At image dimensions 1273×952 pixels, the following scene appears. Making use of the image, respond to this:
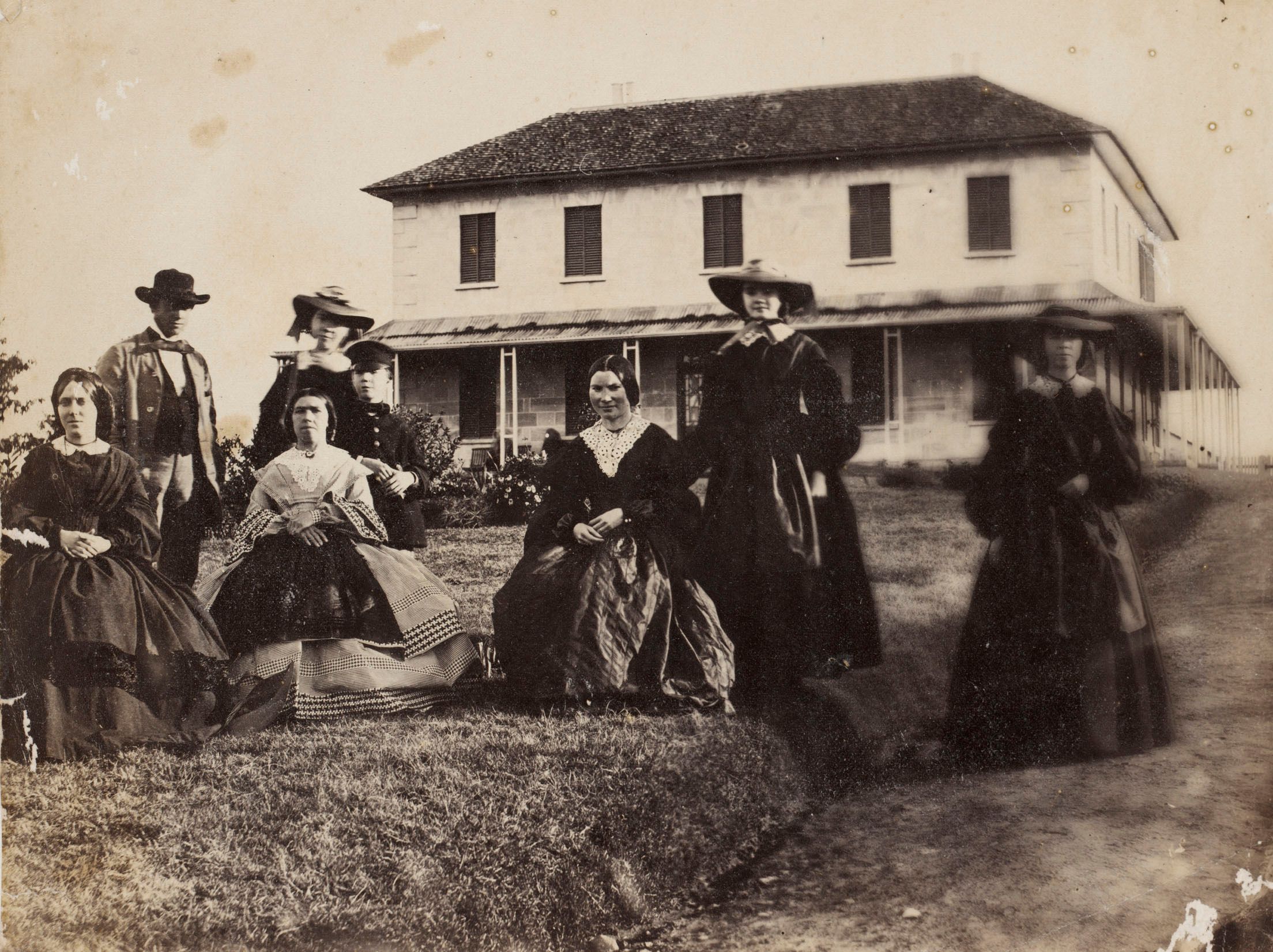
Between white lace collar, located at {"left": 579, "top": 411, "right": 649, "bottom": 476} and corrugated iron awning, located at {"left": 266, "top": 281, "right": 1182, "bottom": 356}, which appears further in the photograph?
white lace collar, located at {"left": 579, "top": 411, "right": 649, "bottom": 476}

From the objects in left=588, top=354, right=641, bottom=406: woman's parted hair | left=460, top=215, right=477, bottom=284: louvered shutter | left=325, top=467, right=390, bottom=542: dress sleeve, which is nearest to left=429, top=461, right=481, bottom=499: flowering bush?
left=325, top=467, right=390, bottom=542: dress sleeve

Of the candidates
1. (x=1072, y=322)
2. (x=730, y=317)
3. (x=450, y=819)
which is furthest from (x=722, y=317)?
(x=450, y=819)

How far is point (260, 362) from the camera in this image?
4.86m

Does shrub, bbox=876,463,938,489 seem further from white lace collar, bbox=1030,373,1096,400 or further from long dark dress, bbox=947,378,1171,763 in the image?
white lace collar, bbox=1030,373,1096,400

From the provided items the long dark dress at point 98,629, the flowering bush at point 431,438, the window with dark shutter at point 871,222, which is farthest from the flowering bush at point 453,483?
the window with dark shutter at point 871,222

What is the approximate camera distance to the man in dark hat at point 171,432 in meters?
4.81

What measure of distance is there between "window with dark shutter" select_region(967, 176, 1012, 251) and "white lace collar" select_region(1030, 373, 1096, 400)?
51cm

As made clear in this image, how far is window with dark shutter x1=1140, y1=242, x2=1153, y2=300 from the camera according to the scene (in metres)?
4.23

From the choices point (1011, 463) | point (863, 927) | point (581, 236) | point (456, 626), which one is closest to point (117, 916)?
point (456, 626)

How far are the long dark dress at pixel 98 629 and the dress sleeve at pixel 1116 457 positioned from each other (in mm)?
3585

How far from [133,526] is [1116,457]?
3955mm

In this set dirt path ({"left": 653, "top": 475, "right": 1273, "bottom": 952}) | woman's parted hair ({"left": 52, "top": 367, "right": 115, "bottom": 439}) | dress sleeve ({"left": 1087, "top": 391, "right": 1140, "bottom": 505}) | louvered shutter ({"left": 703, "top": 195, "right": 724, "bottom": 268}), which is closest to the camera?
dirt path ({"left": 653, "top": 475, "right": 1273, "bottom": 952})

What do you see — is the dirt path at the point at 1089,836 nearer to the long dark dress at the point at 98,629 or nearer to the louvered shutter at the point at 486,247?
the long dark dress at the point at 98,629

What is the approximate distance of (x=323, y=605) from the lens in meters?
4.53
